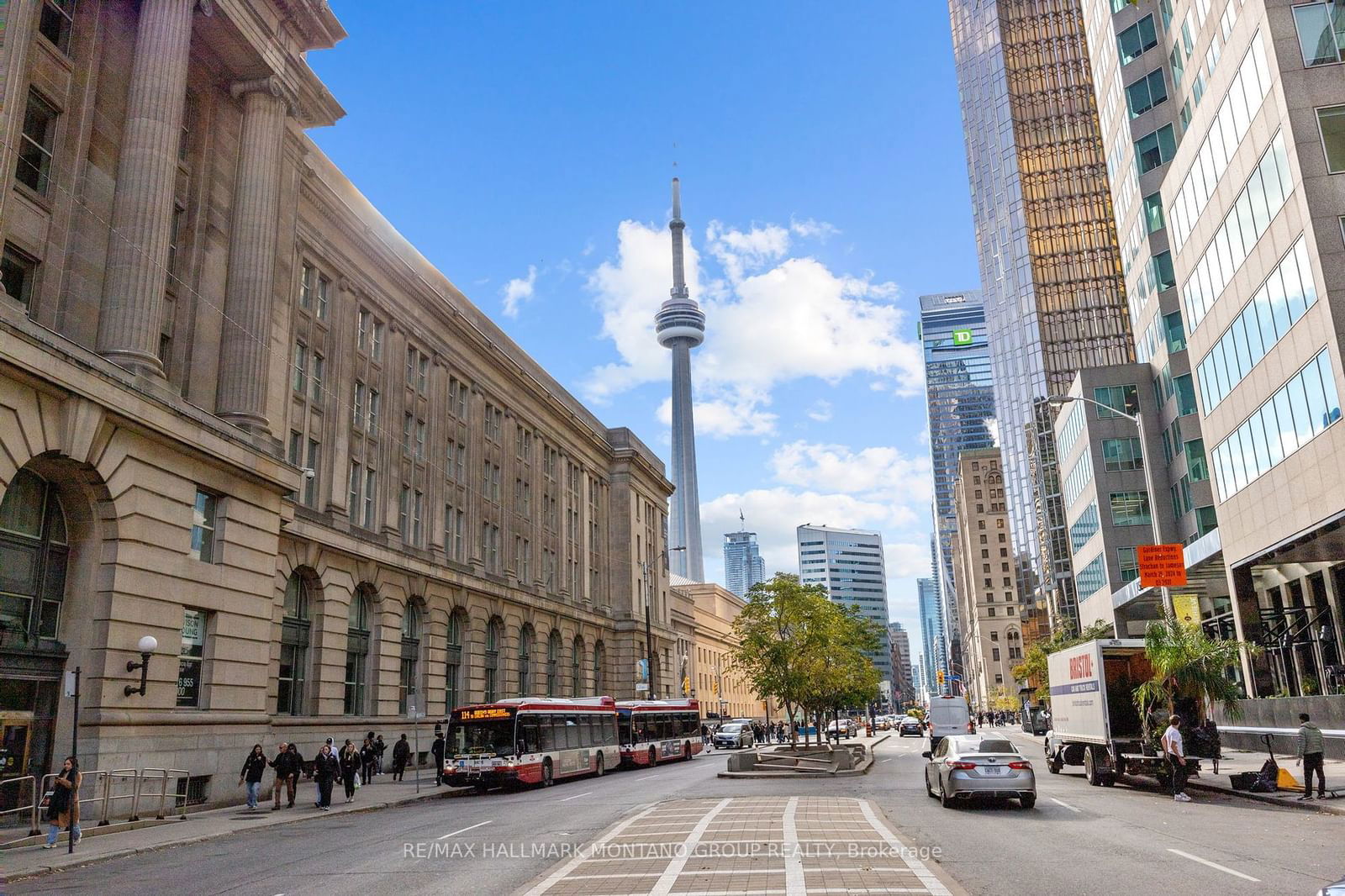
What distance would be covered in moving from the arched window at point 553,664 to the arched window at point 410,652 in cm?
1731

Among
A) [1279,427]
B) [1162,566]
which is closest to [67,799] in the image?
[1162,566]

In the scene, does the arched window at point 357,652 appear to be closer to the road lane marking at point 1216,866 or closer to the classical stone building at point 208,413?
the classical stone building at point 208,413

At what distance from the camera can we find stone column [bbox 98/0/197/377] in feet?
84.5

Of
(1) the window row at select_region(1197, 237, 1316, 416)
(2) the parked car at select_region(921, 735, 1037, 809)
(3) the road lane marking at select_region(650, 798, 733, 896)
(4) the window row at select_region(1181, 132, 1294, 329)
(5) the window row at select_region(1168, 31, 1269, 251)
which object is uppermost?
(5) the window row at select_region(1168, 31, 1269, 251)

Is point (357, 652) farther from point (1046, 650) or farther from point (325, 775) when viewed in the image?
point (1046, 650)

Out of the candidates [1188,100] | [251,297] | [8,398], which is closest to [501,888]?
[8,398]

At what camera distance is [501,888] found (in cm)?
1209

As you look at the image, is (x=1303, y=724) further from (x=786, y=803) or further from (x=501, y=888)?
(x=501, y=888)

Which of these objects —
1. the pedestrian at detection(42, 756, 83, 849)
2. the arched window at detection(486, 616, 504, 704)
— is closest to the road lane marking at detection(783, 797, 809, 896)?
the pedestrian at detection(42, 756, 83, 849)

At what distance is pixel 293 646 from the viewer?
3762 centimetres

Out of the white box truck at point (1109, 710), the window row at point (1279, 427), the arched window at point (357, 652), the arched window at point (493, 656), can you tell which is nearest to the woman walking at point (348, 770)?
the arched window at point (357, 652)

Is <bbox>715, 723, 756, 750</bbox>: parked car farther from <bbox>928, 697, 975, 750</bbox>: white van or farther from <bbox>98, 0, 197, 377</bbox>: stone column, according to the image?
<bbox>98, 0, 197, 377</bbox>: stone column

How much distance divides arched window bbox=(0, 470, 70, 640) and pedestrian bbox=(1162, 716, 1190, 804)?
25.9 m

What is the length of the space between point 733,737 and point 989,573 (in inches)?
4523
